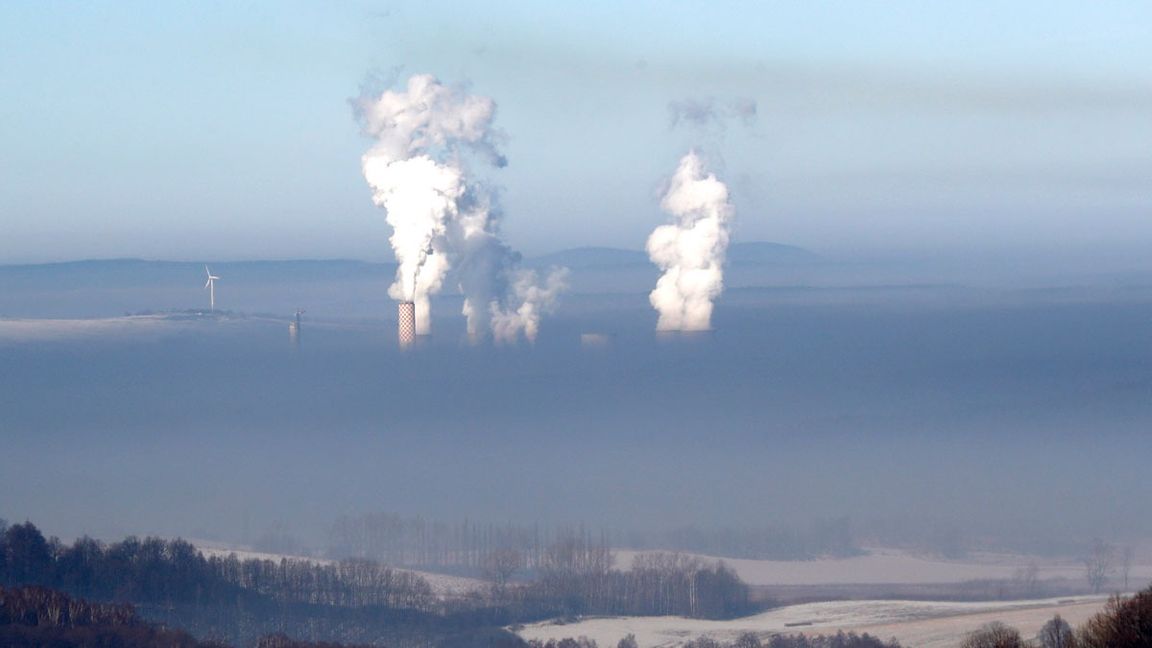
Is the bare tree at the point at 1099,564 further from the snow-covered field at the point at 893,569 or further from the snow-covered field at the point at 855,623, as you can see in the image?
the snow-covered field at the point at 855,623

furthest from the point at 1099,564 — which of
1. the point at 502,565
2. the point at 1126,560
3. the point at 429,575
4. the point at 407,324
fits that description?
the point at 407,324

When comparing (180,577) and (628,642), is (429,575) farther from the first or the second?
(628,642)

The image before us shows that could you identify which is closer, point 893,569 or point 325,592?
point 325,592

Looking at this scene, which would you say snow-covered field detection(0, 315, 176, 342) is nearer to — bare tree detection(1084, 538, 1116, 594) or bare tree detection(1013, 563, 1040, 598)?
bare tree detection(1084, 538, 1116, 594)

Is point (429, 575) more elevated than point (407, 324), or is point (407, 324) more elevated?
point (407, 324)

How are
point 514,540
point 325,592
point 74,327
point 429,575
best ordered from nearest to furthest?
point 325,592, point 429,575, point 514,540, point 74,327

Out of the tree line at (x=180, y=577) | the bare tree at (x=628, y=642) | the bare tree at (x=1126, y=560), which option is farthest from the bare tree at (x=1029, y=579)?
the tree line at (x=180, y=577)
